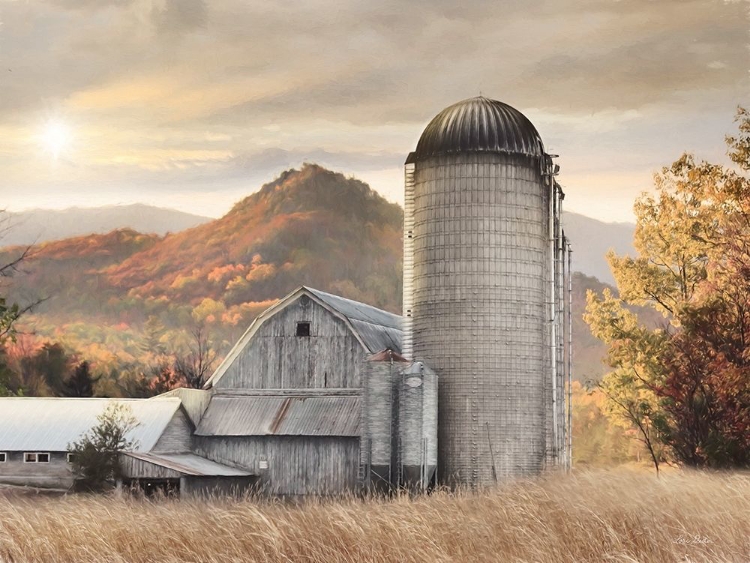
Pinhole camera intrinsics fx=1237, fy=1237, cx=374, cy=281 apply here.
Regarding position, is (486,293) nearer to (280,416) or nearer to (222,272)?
(280,416)

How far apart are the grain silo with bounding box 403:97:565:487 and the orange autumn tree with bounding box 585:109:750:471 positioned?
3.85 meters

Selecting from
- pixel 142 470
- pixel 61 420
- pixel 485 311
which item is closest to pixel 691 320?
pixel 485 311

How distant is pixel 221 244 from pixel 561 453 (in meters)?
111

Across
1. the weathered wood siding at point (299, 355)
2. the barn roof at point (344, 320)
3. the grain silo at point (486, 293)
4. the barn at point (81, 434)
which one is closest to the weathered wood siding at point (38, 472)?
the barn at point (81, 434)

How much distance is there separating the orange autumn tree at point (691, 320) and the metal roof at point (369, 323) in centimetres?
762

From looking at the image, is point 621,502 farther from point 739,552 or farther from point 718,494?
point 739,552

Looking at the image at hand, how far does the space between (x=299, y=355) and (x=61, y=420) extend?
816 centimetres

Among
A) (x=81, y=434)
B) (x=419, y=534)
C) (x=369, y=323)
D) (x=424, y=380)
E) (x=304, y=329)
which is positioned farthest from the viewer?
(x=369, y=323)

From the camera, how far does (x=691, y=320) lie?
3291cm

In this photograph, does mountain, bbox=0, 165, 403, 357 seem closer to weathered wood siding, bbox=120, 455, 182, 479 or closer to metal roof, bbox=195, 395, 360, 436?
metal roof, bbox=195, 395, 360, 436

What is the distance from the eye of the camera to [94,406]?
4159 centimetres

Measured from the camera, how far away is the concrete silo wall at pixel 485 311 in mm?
39688
